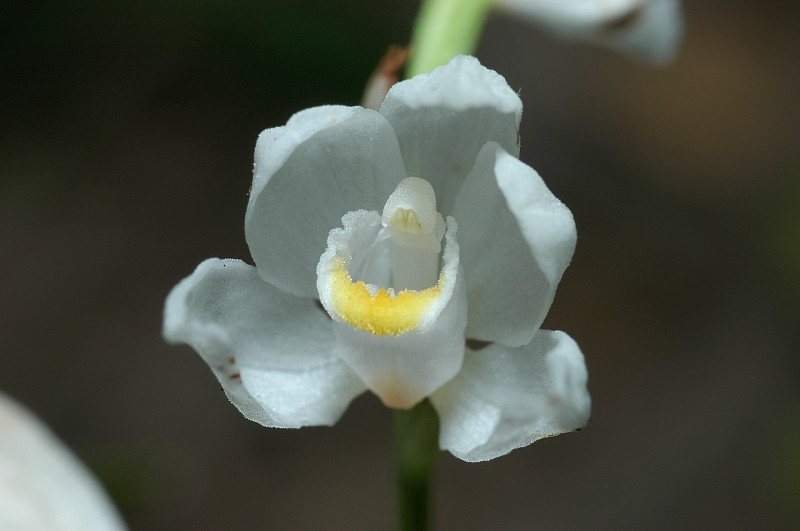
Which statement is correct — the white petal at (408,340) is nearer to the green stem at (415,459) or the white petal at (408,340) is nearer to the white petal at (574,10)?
the green stem at (415,459)

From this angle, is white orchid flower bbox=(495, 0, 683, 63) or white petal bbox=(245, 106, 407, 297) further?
white orchid flower bbox=(495, 0, 683, 63)

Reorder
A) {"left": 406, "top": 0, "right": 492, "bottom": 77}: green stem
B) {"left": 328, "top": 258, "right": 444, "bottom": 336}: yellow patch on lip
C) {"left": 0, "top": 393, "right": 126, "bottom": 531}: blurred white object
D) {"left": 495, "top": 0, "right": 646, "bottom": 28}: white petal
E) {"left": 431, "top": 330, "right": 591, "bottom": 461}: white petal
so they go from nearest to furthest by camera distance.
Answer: {"left": 431, "top": 330, "right": 591, "bottom": 461}: white petal, {"left": 328, "top": 258, "right": 444, "bottom": 336}: yellow patch on lip, {"left": 406, "top": 0, "right": 492, "bottom": 77}: green stem, {"left": 0, "top": 393, "right": 126, "bottom": 531}: blurred white object, {"left": 495, "top": 0, "right": 646, "bottom": 28}: white petal

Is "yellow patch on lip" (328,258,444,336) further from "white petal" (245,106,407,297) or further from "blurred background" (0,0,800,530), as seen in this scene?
"blurred background" (0,0,800,530)

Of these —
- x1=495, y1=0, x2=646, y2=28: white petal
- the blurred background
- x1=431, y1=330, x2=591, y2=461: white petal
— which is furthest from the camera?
the blurred background

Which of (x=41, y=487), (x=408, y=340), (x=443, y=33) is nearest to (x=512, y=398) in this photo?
(x=408, y=340)

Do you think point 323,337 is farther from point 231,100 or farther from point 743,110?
point 743,110

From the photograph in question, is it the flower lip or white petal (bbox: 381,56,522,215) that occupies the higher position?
white petal (bbox: 381,56,522,215)

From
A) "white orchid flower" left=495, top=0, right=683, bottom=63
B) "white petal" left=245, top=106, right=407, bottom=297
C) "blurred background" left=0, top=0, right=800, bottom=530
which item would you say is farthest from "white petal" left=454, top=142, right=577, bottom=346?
"blurred background" left=0, top=0, right=800, bottom=530

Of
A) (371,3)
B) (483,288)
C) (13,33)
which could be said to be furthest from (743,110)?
(483,288)
